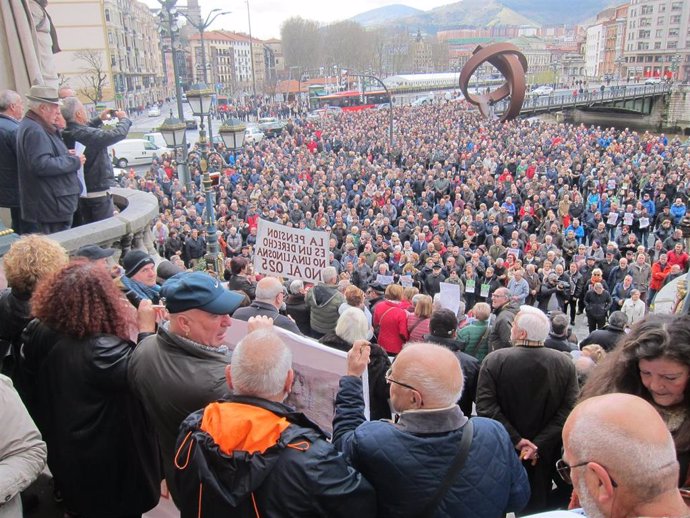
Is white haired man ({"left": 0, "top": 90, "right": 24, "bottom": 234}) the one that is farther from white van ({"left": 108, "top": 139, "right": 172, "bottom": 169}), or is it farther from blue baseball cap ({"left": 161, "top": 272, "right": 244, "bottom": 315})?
white van ({"left": 108, "top": 139, "right": 172, "bottom": 169})

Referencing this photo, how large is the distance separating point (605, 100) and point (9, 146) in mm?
Result: 61118

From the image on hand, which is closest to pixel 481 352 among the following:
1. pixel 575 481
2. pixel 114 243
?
pixel 114 243

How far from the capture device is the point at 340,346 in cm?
388

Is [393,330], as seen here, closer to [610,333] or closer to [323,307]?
[323,307]

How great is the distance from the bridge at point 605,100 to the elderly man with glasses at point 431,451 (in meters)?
53.2

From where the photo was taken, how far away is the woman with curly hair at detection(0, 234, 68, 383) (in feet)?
9.76

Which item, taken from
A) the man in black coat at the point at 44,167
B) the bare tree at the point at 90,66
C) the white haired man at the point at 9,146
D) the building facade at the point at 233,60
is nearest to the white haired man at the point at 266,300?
the man in black coat at the point at 44,167

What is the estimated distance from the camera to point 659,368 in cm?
260

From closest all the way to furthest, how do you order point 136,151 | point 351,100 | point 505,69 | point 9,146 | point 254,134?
point 9,146, point 505,69, point 136,151, point 254,134, point 351,100

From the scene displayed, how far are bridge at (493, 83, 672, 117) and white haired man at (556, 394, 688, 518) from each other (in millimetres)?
53707

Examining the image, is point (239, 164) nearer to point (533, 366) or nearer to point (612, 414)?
point (533, 366)

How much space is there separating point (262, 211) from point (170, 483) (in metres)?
14.2

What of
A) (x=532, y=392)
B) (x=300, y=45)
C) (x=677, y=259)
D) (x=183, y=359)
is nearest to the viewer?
(x=183, y=359)

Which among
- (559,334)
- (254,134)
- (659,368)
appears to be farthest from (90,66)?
(659,368)
